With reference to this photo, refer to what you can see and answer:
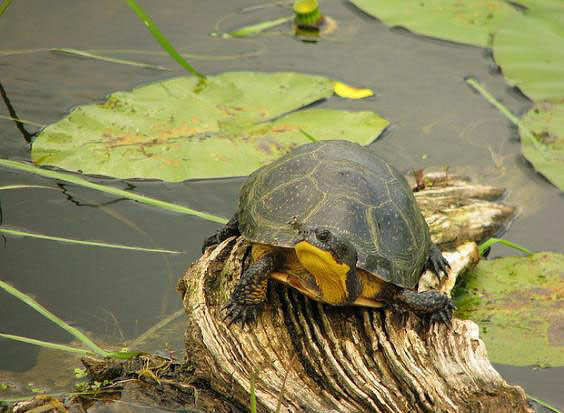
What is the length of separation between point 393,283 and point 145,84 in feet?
9.66

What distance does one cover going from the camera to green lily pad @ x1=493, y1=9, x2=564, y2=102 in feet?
19.0

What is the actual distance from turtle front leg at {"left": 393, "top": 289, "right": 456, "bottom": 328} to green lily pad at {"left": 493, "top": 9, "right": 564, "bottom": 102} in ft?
8.59

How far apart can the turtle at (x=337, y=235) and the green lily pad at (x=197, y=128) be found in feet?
3.13

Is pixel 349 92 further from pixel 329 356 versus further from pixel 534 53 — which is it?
pixel 329 356

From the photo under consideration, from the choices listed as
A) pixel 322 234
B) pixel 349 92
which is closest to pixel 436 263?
pixel 322 234

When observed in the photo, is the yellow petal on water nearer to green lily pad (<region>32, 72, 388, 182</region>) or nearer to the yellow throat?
green lily pad (<region>32, 72, 388, 182</region>)


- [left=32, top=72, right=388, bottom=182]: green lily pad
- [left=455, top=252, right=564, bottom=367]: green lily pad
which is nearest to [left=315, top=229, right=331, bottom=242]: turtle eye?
[left=455, top=252, right=564, bottom=367]: green lily pad

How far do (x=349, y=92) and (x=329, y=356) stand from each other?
9.52ft

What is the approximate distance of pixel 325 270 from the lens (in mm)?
3283

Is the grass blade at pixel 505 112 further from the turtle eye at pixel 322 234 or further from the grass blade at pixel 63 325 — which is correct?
the grass blade at pixel 63 325

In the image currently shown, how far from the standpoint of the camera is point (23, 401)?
3.18m

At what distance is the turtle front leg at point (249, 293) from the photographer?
343cm

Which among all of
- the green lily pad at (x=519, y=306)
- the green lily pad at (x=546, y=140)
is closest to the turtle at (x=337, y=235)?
the green lily pad at (x=519, y=306)

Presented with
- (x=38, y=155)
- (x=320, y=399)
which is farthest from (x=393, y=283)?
(x=38, y=155)
